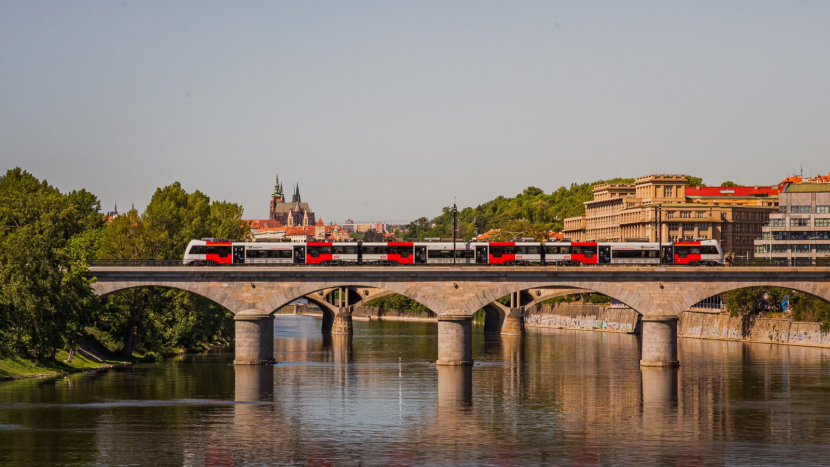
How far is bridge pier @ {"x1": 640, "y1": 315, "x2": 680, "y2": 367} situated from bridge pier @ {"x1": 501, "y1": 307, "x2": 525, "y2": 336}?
66468 mm

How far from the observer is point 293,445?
62.6m

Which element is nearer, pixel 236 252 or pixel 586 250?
pixel 236 252

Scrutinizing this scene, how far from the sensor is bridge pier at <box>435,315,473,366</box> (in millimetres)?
101125

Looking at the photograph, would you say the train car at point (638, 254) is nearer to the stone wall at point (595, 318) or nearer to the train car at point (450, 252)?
the train car at point (450, 252)

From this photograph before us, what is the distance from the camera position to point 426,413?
75.1 m

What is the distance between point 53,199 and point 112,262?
9.05m

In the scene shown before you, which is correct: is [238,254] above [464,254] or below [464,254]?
above

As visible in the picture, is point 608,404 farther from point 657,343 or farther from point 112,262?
point 112,262

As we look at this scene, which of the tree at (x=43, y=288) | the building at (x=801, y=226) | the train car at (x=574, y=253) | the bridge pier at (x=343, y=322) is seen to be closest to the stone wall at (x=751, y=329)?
the building at (x=801, y=226)

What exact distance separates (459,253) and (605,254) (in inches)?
572

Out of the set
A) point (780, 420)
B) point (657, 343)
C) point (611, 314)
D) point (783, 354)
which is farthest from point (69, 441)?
point (611, 314)

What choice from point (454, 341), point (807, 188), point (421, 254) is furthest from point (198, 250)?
point (807, 188)

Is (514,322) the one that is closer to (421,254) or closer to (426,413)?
(421,254)

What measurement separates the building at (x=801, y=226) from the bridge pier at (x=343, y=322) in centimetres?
6662
